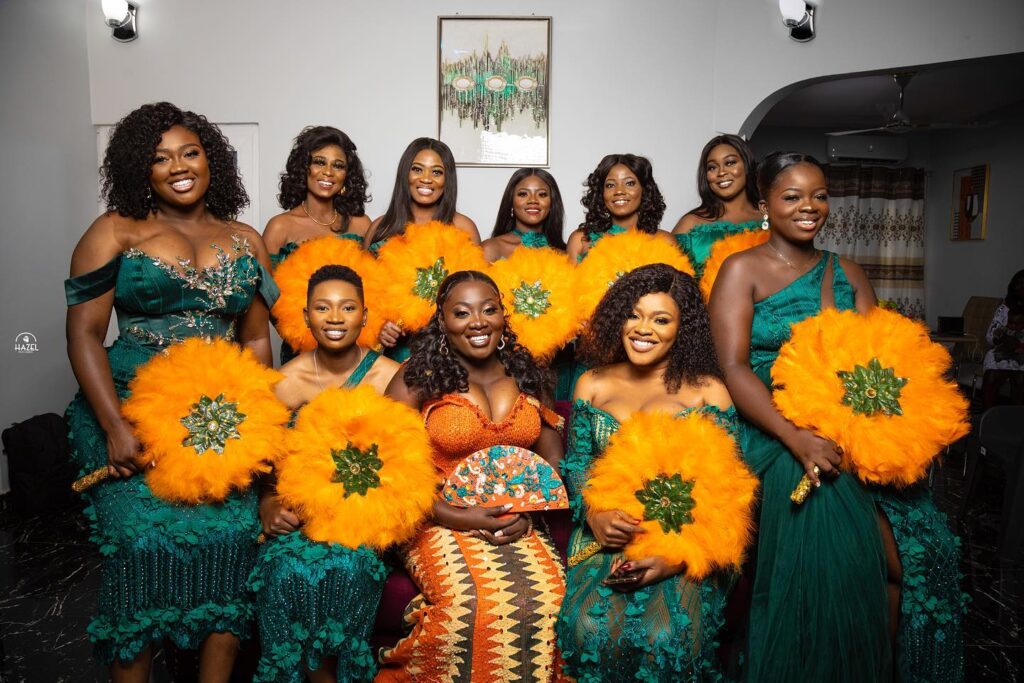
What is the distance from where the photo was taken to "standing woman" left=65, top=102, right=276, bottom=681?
2.49m

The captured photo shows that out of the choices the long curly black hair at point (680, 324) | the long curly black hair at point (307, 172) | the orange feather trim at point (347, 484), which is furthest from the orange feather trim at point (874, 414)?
the long curly black hair at point (307, 172)

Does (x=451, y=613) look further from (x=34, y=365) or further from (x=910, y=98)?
(x=910, y=98)

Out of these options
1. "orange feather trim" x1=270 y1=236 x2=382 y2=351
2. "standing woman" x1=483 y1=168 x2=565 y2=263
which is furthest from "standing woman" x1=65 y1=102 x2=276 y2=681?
"standing woman" x1=483 y1=168 x2=565 y2=263

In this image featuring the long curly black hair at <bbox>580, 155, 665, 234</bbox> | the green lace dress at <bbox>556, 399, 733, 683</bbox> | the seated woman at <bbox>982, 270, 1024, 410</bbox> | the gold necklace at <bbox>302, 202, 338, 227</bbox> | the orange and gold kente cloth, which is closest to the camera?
the green lace dress at <bbox>556, 399, 733, 683</bbox>

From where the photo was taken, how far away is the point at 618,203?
4.02m

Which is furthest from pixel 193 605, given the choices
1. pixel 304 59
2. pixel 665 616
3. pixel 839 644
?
pixel 304 59

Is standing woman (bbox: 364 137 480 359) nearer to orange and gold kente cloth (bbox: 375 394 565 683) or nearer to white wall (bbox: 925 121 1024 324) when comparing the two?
orange and gold kente cloth (bbox: 375 394 565 683)

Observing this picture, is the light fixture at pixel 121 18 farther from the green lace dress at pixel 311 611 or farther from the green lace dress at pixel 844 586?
the green lace dress at pixel 844 586

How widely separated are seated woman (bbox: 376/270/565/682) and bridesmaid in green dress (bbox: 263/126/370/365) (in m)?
1.32

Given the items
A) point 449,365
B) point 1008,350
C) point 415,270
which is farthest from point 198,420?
point 1008,350

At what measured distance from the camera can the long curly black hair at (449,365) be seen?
2871mm

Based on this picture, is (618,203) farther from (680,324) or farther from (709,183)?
(680,324)

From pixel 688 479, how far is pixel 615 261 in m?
1.49

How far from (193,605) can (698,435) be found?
5.97ft
